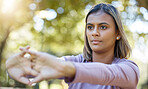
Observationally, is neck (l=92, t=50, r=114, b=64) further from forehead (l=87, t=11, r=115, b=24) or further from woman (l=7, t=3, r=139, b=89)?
forehead (l=87, t=11, r=115, b=24)

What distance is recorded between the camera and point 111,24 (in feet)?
6.89

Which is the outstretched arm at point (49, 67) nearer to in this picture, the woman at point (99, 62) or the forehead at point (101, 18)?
the woman at point (99, 62)

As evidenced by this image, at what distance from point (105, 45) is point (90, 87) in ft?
1.54

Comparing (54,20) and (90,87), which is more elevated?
(54,20)

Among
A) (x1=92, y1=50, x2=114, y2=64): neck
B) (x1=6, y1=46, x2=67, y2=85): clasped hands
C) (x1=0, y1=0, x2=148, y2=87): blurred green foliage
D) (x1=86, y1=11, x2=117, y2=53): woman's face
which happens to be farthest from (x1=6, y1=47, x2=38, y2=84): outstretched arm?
(x1=0, y1=0, x2=148, y2=87): blurred green foliage

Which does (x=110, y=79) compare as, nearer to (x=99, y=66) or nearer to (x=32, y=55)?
(x=99, y=66)

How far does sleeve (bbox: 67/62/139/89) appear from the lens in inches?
52.7

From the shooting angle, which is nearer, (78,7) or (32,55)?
(32,55)

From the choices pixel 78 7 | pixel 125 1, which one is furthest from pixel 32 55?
pixel 78 7

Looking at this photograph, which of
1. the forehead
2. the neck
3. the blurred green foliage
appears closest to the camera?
the forehead

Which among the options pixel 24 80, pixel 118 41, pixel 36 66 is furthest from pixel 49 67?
pixel 118 41

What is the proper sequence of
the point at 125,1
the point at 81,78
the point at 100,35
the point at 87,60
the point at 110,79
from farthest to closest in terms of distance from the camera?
the point at 125,1 → the point at 87,60 → the point at 100,35 → the point at 110,79 → the point at 81,78

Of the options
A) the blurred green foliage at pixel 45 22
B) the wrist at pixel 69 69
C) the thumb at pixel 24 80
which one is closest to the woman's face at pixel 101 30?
the wrist at pixel 69 69

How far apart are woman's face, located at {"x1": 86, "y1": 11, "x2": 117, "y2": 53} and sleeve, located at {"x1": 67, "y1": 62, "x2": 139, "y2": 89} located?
48 cm
